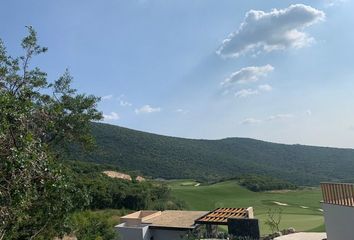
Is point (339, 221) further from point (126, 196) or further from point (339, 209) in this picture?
point (126, 196)

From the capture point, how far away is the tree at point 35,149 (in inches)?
273

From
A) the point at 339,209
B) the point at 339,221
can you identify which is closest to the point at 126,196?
the point at 339,221

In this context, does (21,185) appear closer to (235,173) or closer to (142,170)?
(142,170)

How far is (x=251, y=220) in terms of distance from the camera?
19.0 metres

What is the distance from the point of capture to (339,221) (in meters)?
13.4

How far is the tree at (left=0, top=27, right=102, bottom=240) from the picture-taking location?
694cm

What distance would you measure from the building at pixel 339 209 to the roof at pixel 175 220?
458 inches

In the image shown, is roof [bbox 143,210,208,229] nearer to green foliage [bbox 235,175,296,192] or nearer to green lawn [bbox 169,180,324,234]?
green lawn [bbox 169,180,324,234]

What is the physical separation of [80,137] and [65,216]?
15.6 feet

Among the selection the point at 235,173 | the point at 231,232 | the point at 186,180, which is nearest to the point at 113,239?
the point at 231,232

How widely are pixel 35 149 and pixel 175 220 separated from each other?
68.1 feet

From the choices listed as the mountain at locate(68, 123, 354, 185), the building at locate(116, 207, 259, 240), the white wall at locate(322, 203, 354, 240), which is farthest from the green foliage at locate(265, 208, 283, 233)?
the mountain at locate(68, 123, 354, 185)

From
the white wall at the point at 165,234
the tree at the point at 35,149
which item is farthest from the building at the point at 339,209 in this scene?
the white wall at the point at 165,234

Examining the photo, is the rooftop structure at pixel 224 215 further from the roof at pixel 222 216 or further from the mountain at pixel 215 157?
the mountain at pixel 215 157
